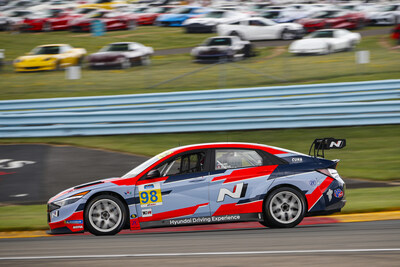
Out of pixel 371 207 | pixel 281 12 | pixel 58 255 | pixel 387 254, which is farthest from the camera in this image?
pixel 281 12

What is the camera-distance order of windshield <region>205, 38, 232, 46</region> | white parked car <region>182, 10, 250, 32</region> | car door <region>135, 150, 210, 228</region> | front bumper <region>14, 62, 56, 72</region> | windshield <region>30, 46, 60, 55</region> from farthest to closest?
1. white parked car <region>182, 10, 250, 32</region>
2. windshield <region>30, 46, 60, 55</region>
3. windshield <region>205, 38, 232, 46</region>
4. front bumper <region>14, 62, 56, 72</region>
5. car door <region>135, 150, 210, 228</region>

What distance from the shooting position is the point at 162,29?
41438mm

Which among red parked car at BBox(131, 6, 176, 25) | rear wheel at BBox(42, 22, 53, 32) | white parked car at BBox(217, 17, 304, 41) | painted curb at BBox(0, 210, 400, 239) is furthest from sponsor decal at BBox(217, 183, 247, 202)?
red parked car at BBox(131, 6, 176, 25)

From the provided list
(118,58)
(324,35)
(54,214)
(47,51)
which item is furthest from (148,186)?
(324,35)

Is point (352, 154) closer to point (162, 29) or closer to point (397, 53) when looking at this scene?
point (397, 53)

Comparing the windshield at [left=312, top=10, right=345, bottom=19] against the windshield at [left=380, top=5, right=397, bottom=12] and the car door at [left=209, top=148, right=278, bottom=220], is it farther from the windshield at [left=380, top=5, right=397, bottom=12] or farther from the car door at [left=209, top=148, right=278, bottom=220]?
the car door at [left=209, top=148, right=278, bottom=220]

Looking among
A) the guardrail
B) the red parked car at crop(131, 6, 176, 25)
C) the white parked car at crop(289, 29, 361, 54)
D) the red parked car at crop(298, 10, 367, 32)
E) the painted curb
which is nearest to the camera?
the painted curb

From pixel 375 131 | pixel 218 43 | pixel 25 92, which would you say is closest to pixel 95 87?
pixel 25 92

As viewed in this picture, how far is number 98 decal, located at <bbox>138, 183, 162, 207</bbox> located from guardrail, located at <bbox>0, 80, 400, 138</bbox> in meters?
8.83

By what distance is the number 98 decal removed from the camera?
8664mm

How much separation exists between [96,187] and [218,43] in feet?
64.5

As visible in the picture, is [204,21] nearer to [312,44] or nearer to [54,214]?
[312,44]

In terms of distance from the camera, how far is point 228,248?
7.34m

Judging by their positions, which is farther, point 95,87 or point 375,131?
point 95,87
